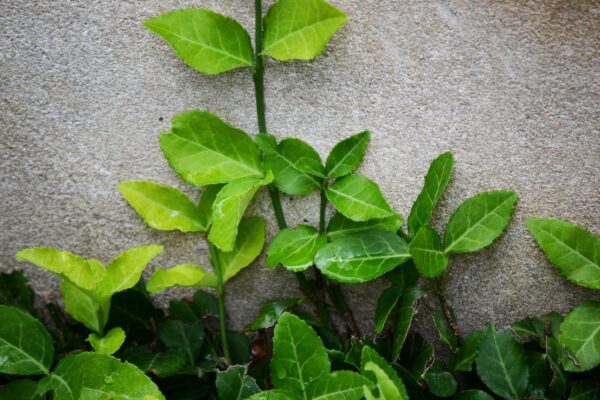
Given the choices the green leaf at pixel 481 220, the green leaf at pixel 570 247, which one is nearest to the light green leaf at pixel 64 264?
the green leaf at pixel 481 220

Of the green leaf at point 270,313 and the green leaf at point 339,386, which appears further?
the green leaf at point 270,313

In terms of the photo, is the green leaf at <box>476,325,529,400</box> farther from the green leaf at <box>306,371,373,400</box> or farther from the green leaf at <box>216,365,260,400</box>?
the green leaf at <box>216,365,260,400</box>

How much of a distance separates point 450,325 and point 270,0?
59 cm

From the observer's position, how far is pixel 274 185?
0.94 meters

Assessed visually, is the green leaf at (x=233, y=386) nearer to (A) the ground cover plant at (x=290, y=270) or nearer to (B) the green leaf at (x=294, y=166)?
(A) the ground cover plant at (x=290, y=270)

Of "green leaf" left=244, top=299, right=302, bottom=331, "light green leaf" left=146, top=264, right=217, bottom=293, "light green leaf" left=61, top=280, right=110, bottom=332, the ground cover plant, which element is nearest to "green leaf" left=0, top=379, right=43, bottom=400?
the ground cover plant

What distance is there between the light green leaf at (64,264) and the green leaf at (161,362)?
14 cm

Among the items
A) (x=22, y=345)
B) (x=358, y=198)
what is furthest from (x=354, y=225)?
(x=22, y=345)

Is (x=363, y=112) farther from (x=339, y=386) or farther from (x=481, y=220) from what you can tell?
(x=339, y=386)

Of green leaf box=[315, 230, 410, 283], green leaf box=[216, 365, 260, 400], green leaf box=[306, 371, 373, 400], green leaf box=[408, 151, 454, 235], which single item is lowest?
green leaf box=[216, 365, 260, 400]

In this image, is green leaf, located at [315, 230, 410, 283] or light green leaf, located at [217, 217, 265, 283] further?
light green leaf, located at [217, 217, 265, 283]

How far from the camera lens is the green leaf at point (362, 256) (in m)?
0.86

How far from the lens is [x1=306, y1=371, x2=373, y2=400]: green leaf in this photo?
78cm

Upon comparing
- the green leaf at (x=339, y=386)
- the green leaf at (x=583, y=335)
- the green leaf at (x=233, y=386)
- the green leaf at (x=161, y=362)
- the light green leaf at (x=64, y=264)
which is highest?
the light green leaf at (x=64, y=264)
